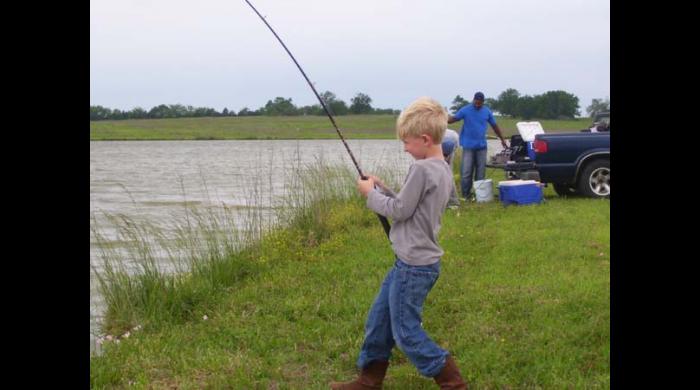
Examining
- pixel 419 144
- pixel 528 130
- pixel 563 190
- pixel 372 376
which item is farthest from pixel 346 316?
pixel 528 130

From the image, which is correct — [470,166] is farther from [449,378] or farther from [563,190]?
[449,378]

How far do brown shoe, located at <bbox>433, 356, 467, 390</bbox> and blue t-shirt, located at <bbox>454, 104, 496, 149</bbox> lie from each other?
9.05 m

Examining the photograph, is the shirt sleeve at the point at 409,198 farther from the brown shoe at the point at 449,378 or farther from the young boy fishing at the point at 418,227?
the brown shoe at the point at 449,378

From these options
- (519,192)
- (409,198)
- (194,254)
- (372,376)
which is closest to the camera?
(409,198)

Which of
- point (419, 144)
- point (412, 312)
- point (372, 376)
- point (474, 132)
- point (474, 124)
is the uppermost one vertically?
point (474, 124)

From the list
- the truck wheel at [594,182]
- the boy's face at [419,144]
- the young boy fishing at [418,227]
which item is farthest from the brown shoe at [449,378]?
the truck wheel at [594,182]

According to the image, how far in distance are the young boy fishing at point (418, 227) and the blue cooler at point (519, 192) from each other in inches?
340

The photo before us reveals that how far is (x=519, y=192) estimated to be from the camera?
12680mm

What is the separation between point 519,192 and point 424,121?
8.80 metres

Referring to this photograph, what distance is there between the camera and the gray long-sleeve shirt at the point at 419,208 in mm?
4102
